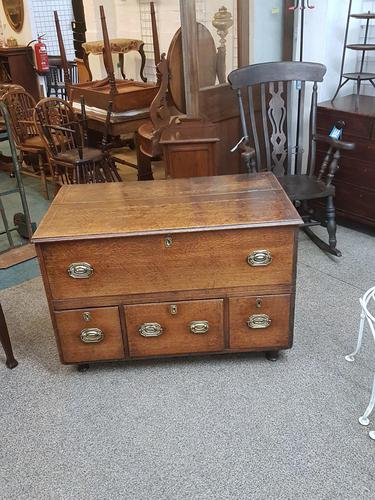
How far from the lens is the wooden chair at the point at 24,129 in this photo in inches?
165

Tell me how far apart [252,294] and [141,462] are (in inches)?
28.1

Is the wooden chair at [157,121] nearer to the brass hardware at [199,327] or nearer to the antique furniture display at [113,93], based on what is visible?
the antique furniture display at [113,93]

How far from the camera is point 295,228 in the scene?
1.79 meters

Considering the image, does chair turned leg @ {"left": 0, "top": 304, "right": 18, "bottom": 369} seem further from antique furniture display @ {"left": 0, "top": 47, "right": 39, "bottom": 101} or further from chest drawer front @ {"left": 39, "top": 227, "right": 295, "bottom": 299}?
antique furniture display @ {"left": 0, "top": 47, "right": 39, "bottom": 101}

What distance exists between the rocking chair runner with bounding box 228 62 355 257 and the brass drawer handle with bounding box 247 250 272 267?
931mm

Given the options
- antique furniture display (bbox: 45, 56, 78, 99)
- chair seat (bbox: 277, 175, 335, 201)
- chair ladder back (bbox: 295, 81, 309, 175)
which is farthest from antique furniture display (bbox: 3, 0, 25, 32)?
chair seat (bbox: 277, 175, 335, 201)

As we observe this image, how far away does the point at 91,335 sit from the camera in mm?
1943

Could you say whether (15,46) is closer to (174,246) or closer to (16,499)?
(174,246)

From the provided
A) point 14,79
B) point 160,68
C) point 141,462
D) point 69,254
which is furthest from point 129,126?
point 14,79

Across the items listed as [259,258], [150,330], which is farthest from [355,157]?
[150,330]

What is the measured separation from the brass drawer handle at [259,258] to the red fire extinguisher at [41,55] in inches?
214

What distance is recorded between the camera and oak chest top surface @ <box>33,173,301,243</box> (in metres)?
1.77

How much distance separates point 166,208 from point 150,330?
48 cm

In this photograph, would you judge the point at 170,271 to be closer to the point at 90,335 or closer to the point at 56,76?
→ the point at 90,335
